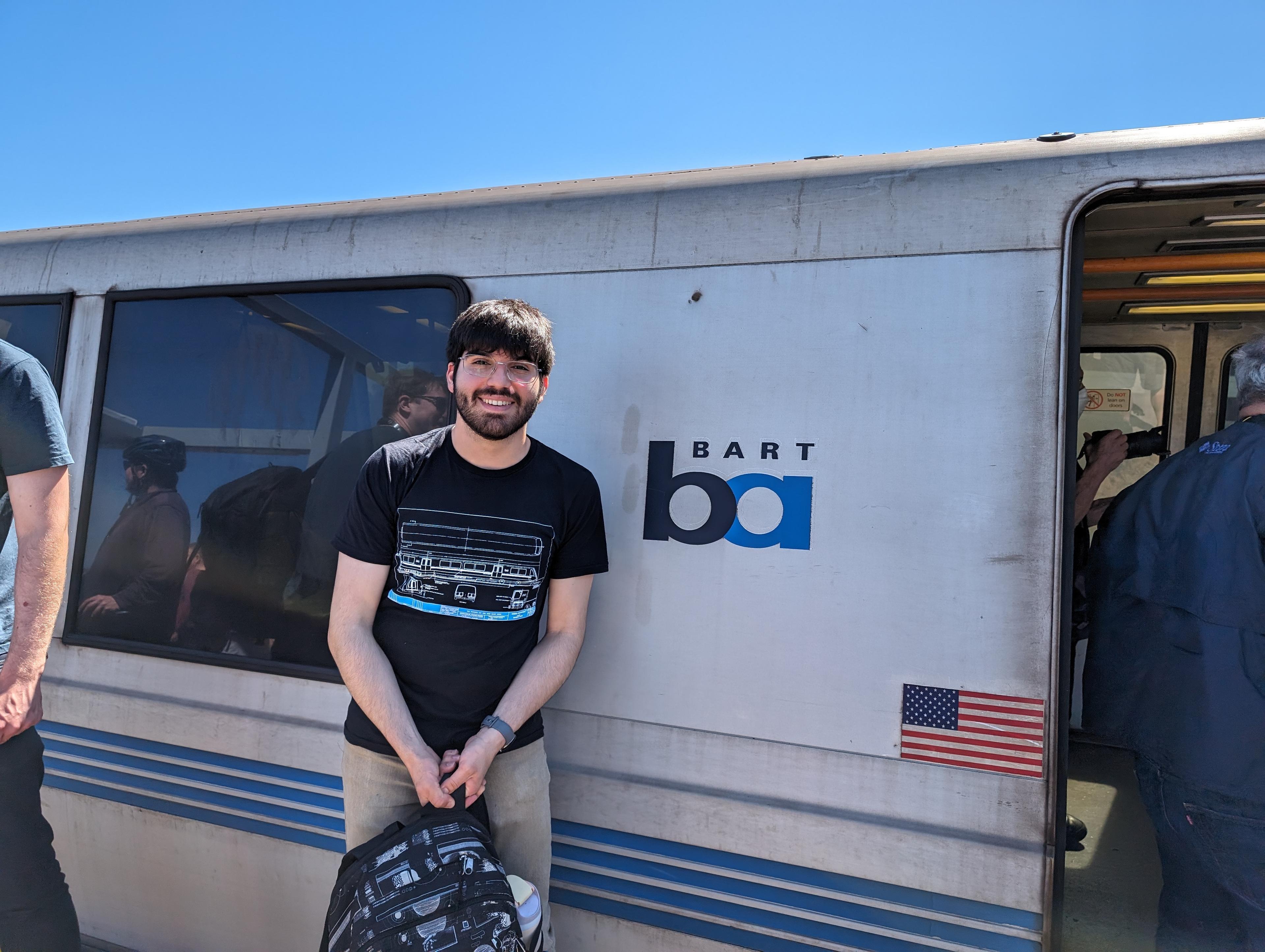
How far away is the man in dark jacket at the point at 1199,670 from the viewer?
189 centimetres

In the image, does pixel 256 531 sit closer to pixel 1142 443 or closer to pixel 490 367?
pixel 490 367

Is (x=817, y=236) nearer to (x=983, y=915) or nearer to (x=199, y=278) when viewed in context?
(x=983, y=915)

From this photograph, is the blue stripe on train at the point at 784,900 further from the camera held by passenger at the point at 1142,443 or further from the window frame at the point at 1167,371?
the window frame at the point at 1167,371

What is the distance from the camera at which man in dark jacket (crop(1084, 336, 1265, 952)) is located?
1.89 m

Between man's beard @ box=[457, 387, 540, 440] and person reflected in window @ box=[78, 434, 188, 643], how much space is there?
1.27 m

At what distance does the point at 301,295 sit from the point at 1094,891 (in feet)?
11.0

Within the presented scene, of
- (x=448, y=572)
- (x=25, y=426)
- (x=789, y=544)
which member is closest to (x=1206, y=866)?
(x=789, y=544)

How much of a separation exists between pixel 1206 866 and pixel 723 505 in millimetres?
1469

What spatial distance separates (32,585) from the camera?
76.8 inches

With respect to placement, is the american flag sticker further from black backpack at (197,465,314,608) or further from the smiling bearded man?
black backpack at (197,465,314,608)

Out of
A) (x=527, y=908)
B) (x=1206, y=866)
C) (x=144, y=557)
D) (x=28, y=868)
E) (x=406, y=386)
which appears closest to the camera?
(x=527, y=908)

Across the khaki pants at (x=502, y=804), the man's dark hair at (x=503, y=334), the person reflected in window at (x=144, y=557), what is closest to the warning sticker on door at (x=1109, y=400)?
the man's dark hair at (x=503, y=334)

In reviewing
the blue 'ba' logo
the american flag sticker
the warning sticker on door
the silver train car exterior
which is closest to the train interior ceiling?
the warning sticker on door

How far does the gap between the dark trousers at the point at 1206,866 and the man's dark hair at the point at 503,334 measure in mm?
1919
